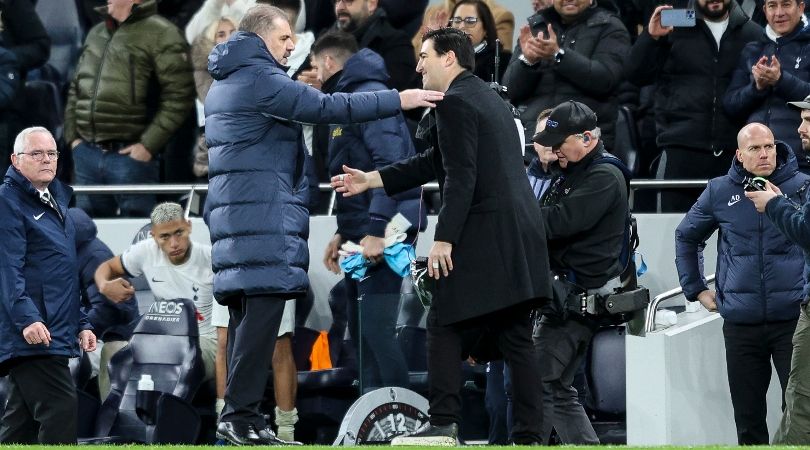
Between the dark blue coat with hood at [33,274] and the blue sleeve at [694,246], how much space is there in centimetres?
337

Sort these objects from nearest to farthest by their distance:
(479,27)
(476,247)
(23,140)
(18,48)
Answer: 1. (476,247)
2. (23,140)
3. (479,27)
4. (18,48)

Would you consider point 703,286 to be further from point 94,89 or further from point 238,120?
point 94,89

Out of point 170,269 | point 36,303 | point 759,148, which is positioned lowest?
point 170,269

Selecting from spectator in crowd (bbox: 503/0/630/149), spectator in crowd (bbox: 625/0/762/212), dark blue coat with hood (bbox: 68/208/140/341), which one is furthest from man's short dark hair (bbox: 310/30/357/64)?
dark blue coat with hood (bbox: 68/208/140/341)

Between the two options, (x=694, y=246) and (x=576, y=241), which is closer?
(x=576, y=241)

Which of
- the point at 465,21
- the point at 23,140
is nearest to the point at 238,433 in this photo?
the point at 23,140

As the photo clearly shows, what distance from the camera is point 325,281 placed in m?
11.4

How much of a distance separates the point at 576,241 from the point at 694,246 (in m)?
1.63

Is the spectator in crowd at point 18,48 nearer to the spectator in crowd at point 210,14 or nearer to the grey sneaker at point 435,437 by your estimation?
the spectator in crowd at point 210,14

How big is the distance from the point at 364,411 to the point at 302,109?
1929 mm

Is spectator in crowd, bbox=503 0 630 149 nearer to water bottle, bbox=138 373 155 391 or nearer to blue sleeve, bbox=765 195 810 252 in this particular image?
blue sleeve, bbox=765 195 810 252

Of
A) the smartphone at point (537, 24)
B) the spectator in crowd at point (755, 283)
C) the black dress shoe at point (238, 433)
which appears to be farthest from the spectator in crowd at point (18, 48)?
the spectator in crowd at point (755, 283)

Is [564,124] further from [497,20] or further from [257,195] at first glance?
[497,20]

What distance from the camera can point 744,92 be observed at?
412 inches
